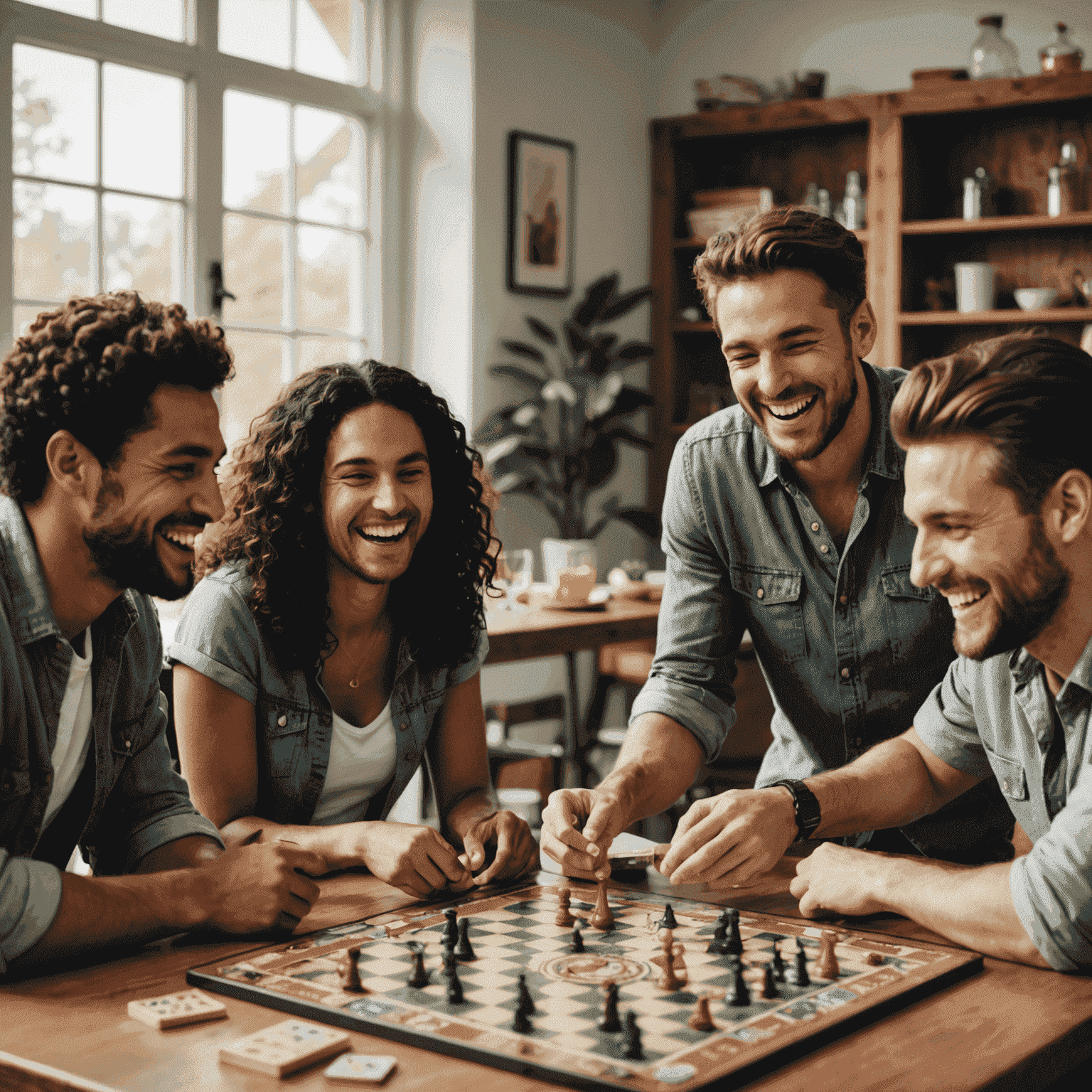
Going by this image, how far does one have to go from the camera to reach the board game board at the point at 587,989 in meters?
1.17

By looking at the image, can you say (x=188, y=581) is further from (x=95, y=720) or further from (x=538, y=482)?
(x=538, y=482)

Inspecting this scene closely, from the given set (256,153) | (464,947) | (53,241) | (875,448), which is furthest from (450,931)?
(256,153)

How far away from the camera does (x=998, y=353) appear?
1.54m

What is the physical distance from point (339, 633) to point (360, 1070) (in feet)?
3.24

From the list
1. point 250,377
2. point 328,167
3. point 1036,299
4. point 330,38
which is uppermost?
point 330,38

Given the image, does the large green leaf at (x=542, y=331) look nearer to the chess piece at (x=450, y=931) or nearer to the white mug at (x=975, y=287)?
the white mug at (x=975, y=287)

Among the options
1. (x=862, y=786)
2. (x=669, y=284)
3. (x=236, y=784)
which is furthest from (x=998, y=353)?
(x=669, y=284)

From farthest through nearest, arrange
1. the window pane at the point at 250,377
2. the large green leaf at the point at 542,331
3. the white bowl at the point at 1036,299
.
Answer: the large green leaf at the point at 542,331
the white bowl at the point at 1036,299
the window pane at the point at 250,377

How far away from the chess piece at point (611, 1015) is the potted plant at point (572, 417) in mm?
3919

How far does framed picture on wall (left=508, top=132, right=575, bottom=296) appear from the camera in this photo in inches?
215

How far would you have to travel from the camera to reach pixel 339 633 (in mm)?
2076

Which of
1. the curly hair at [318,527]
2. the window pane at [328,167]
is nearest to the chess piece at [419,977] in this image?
the curly hair at [318,527]

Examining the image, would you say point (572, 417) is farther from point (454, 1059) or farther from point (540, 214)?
point (454, 1059)

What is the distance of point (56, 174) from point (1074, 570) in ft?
12.1
